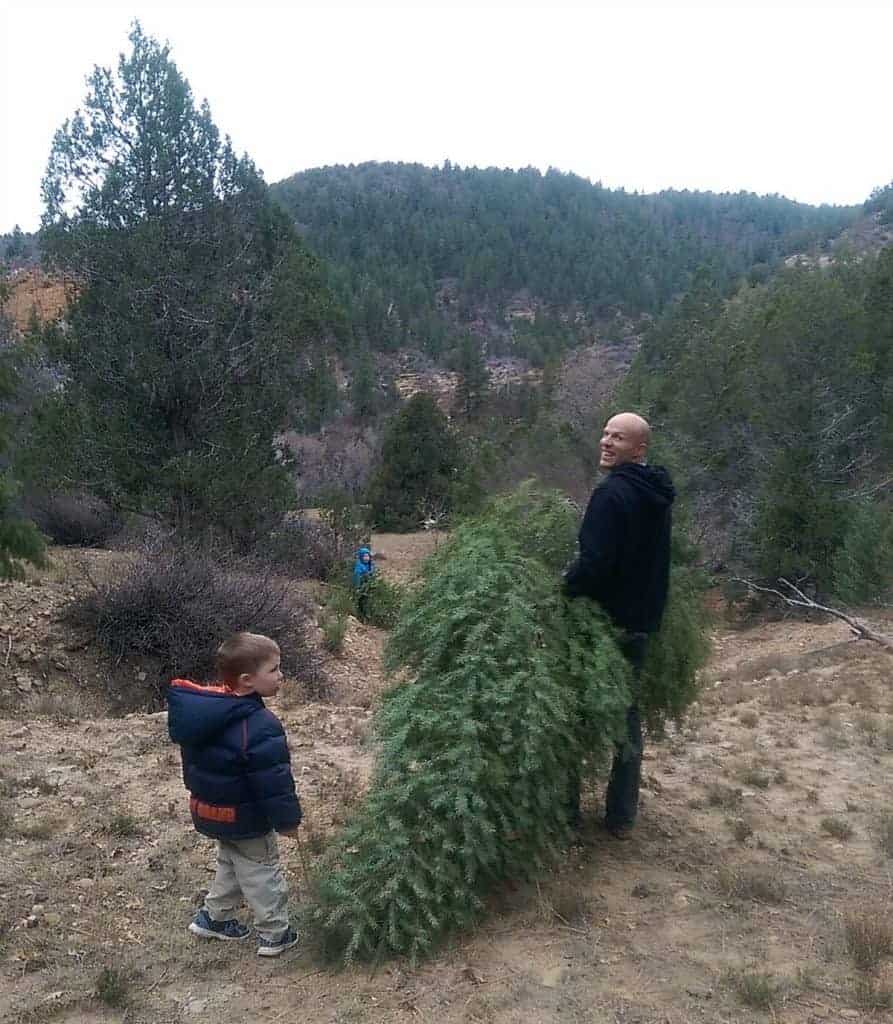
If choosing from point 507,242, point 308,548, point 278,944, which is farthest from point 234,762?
point 507,242

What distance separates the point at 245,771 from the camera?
3248 millimetres

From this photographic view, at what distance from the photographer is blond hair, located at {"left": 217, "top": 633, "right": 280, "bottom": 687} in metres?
3.29

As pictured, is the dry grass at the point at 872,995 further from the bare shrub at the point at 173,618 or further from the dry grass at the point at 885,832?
the bare shrub at the point at 173,618

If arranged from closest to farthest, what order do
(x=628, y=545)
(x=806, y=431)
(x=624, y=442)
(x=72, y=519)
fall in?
(x=628, y=545) → (x=624, y=442) → (x=72, y=519) → (x=806, y=431)

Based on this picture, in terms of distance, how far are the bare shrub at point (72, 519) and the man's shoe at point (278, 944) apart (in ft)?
45.9

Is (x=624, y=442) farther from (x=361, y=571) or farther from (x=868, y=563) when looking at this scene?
(x=868, y=563)

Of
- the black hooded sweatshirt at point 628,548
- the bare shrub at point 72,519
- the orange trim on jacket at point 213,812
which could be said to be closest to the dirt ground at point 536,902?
the orange trim on jacket at point 213,812

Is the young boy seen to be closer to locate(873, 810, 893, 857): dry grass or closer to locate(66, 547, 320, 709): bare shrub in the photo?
locate(873, 810, 893, 857): dry grass

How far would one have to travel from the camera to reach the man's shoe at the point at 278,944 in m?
3.35

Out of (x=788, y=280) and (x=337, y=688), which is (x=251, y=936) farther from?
(x=788, y=280)

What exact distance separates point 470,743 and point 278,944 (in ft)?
3.56

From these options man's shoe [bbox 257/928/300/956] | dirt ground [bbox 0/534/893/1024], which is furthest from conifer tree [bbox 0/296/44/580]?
man's shoe [bbox 257/928/300/956]

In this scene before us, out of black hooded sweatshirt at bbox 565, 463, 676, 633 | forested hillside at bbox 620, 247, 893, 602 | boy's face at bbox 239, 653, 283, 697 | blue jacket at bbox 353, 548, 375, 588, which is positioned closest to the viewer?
boy's face at bbox 239, 653, 283, 697

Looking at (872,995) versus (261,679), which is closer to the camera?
(872,995)
